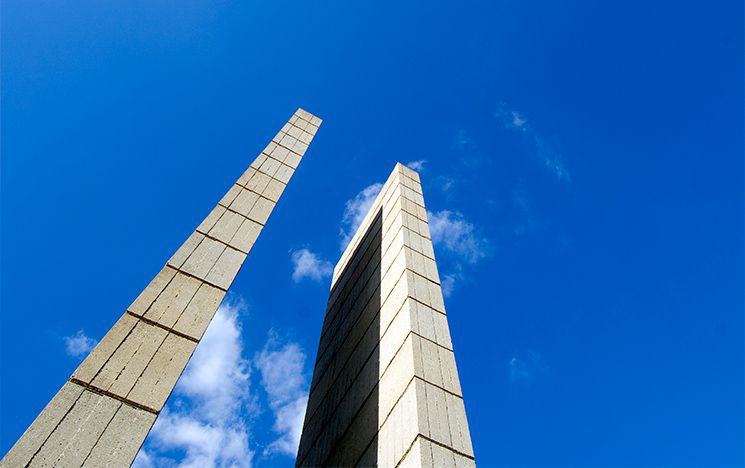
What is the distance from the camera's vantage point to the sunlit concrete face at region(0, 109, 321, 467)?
10.7 feet

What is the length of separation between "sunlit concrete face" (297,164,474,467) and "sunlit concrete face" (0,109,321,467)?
1.98m

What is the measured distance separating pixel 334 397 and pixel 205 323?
2806 mm

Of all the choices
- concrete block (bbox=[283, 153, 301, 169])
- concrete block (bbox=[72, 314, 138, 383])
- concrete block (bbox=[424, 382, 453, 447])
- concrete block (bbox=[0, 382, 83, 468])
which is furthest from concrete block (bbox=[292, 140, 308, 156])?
concrete block (bbox=[0, 382, 83, 468])

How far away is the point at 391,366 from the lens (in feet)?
17.1

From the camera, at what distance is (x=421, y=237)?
299 inches

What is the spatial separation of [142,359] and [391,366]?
98.8 inches

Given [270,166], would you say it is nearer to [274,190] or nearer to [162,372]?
[274,190]

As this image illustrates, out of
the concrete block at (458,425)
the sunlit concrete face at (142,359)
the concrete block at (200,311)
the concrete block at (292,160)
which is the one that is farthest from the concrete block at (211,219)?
the concrete block at (458,425)

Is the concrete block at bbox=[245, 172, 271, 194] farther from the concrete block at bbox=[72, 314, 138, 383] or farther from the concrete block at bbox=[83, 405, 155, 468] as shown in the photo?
the concrete block at bbox=[83, 405, 155, 468]

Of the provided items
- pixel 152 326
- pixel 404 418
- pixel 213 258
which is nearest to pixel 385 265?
pixel 213 258

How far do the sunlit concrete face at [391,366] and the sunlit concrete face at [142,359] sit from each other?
6.48 feet

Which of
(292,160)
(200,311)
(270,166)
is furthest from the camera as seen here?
(292,160)

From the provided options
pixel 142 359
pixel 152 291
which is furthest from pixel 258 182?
pixel 142 359

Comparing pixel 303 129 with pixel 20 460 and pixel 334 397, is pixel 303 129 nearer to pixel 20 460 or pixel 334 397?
pixel 334 397
